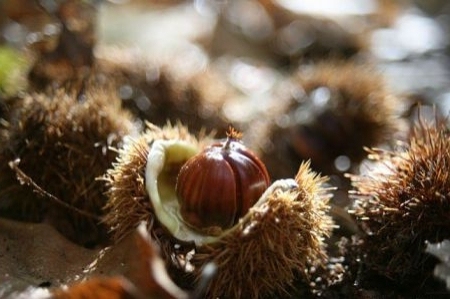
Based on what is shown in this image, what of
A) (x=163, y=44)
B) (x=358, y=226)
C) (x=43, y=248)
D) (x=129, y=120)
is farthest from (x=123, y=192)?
(x=163, y=44)

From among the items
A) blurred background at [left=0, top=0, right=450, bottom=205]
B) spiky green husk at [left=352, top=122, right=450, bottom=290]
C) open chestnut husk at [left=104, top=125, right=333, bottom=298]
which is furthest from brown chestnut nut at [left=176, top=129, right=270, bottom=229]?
blurred background at [left=0, top=0, right=450, bottom=205]

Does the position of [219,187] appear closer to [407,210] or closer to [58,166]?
[407,210]

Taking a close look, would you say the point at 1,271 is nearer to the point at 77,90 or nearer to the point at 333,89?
the point at 77,90

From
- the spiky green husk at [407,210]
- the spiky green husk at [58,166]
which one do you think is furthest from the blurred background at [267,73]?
the spiky green husk at [407,210]

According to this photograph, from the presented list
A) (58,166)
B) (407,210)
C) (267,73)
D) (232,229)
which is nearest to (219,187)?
(232,229)

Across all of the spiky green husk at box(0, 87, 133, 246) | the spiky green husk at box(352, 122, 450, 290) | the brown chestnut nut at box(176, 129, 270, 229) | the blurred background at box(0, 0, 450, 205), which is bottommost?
the spiky green husk at box(0, 87, 133, 246)

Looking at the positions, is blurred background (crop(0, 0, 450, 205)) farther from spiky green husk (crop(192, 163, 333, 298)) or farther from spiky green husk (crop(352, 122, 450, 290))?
spiky green husk (crop(192, 163, 333, 298))
